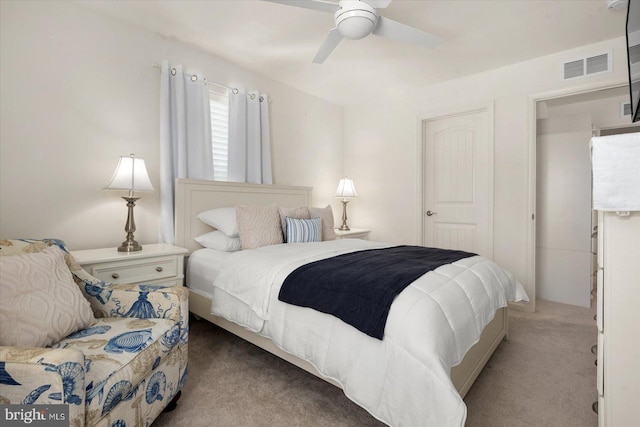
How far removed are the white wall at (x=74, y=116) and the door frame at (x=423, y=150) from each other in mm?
2544

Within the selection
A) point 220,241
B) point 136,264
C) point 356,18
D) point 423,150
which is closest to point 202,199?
point 220,241

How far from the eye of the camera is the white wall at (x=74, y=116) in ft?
6.70

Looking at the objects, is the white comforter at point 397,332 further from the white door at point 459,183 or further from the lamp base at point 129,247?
the white door at point 459,183

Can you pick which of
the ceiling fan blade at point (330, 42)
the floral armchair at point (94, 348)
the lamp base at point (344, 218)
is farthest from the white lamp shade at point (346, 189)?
the floral armchair at point (94, 348)

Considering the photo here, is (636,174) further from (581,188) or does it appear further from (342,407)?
(581,188)

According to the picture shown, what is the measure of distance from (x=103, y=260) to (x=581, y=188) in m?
4.38

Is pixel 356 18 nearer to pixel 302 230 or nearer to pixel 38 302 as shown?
pixel 302 230

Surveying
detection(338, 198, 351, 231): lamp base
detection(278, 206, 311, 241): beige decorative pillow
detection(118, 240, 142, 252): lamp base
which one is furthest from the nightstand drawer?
detection(338, 198, 351, 231): lamp base

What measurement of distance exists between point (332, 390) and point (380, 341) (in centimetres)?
67

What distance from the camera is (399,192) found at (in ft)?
13.4

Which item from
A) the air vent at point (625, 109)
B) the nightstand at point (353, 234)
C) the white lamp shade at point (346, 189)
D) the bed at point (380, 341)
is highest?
the air vent at point (625, 109)

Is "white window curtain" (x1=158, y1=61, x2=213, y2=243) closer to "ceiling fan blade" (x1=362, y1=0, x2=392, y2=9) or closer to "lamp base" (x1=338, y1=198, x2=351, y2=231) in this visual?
"ceiling fan blade" (x1=362, y1=0, x2=392, y2=9)

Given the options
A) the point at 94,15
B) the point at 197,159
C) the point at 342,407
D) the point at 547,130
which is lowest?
the point at 342,407

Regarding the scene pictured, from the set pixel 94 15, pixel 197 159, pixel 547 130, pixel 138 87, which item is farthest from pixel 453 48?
pixel 94 15
